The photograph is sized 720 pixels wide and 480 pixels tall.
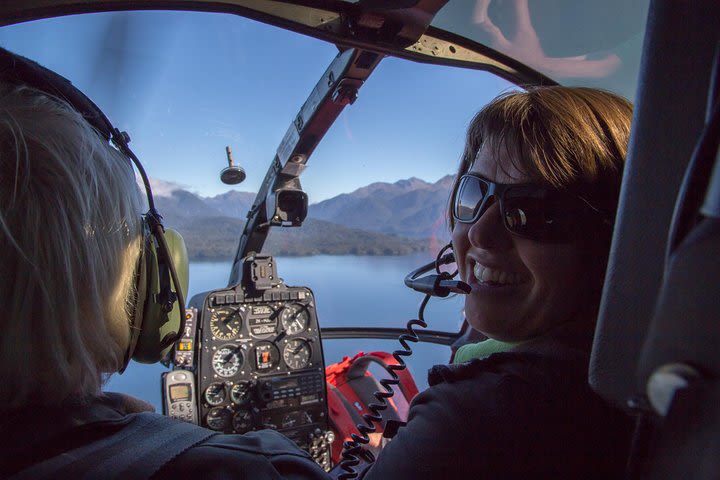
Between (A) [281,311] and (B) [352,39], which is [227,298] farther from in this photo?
(B) [352,39]

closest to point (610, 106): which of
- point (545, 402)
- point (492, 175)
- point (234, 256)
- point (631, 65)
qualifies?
point (492, 175)

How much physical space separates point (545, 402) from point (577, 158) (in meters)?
0.47

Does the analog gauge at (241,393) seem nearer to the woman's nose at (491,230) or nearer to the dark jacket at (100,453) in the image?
the dark jacket at (100,453)

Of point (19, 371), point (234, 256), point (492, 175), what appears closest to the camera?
point (19, 371)

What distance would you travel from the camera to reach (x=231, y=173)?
265 centimetres

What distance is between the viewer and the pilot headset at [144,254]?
0.77 metres

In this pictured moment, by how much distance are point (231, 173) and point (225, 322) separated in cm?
104

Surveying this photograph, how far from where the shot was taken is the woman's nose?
94 centimetres

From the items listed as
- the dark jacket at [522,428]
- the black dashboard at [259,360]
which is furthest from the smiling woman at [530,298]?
the black dashboard at [259,360]

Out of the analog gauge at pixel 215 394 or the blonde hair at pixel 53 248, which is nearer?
the blonde hair at pixel 53 248

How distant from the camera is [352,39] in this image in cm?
189

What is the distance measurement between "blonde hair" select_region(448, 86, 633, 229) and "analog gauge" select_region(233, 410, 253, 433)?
2614 mm

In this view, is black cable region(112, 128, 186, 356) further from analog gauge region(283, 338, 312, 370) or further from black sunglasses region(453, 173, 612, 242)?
analog gauge region(283, 338, 312, 370)

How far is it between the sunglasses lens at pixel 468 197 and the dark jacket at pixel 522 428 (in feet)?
1.19
